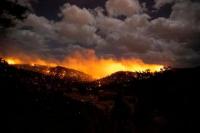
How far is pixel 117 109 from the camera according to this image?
44594 millimetres

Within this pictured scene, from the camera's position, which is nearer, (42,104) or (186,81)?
(186,81)

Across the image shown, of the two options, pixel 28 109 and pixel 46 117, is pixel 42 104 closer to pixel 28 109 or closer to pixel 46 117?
pixel 46 117

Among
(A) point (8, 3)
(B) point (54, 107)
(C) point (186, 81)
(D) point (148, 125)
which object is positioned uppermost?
(A) point (8, 3)

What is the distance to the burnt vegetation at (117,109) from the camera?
89.8ft

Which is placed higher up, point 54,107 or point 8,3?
point 8,3

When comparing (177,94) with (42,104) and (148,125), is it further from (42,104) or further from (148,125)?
(42,104)

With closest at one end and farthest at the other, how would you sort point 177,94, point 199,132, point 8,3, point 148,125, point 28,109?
point 8,3
point 199,132
point 177,94
point 28,109
point 148,125

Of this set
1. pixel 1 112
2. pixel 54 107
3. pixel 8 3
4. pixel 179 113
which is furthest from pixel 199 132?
pixel 54 107

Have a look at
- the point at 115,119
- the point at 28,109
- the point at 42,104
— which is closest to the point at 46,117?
the point at 42,104

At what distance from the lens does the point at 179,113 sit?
2952 centimetres

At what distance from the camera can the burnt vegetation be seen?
27.4 meters

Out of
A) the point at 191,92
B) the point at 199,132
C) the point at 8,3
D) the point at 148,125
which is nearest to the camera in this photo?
the point at 8,3

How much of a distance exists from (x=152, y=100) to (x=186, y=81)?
232 inches

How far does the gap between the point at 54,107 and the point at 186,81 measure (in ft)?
73.3
